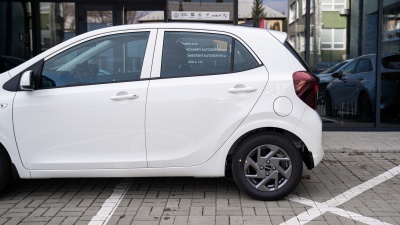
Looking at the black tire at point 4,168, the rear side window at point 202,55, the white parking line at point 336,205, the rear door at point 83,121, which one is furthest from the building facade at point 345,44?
the black tire at point 4,168

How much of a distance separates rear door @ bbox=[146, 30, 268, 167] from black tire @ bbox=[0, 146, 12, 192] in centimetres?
138

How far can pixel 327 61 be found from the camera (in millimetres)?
9445

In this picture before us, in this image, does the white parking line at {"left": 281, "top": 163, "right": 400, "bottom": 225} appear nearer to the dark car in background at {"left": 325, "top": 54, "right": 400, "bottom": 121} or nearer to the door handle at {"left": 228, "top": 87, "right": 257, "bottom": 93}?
the door handle at {"left": 228, "top": 87, "right": 257, "bottom": 93}

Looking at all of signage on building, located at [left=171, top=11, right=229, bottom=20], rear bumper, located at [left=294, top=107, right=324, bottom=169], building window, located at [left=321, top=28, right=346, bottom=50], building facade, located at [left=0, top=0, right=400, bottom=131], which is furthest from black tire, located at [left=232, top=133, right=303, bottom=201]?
building window, located at [left=321, top=28, right=346, bottom=50]

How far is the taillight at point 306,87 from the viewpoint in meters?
4.89

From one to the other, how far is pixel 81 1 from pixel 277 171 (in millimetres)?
6579

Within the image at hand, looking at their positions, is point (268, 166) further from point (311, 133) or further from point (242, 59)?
point (242, 59)

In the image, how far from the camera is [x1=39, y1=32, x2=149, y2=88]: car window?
497 cm

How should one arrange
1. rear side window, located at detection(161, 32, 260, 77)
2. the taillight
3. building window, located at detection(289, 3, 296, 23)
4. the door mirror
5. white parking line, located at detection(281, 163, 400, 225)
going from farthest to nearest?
1. building window, located at detection(289, 3, 296, 23)
2. rear side window, located at detection(161, 32, 260, 77)
3. the taillight
4. the door mirror
5. white parking line, located at detection(281, 163, 400, 225)

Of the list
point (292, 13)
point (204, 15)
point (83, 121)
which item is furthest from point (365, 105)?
point (83, 121)

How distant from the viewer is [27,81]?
4770 millimetres

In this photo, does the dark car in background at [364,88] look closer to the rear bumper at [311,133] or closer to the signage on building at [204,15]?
the signage on building at [204,15]

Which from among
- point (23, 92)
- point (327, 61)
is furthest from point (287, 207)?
point (327, 61)

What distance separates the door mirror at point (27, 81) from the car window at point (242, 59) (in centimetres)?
196
